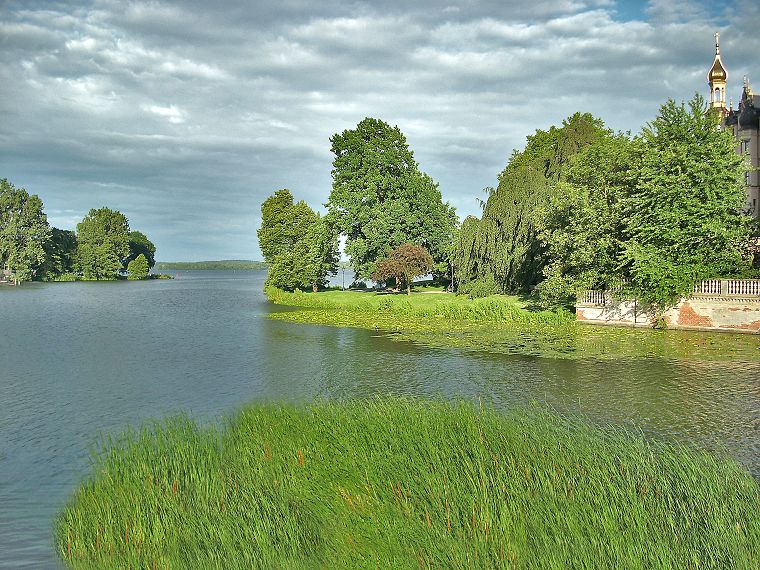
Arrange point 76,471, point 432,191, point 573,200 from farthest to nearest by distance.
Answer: point 432,191
point 573,200
point 76,471

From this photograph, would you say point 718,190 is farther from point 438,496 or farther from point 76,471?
point 76,471

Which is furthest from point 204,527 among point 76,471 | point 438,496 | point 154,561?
point 76,471

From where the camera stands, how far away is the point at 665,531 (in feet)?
21.0

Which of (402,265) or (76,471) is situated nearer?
(76,471)

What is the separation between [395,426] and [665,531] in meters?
4.37

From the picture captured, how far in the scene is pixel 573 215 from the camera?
108 ft

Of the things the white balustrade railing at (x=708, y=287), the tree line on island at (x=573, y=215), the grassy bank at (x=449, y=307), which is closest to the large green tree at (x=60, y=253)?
the tree line on island at (x=573, y=215)

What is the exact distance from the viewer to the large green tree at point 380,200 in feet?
164

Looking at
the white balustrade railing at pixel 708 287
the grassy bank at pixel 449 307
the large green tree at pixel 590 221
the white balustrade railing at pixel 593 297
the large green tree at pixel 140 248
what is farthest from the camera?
the large green tree at pixel 140 248

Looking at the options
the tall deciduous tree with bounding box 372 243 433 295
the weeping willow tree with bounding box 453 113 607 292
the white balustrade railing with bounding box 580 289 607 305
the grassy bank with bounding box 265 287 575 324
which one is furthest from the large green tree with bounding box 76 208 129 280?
the white balustrade railing with bounding box 580 289 607 305

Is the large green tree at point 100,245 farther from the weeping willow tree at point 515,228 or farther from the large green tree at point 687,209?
the large green tree at point 687,209

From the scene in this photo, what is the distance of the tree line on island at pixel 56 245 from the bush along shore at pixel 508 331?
246ft

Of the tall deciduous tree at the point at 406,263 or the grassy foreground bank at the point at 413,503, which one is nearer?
the grassy foreground bank at the point at 413,503

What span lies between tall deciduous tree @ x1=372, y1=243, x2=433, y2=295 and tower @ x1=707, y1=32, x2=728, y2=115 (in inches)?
1341
